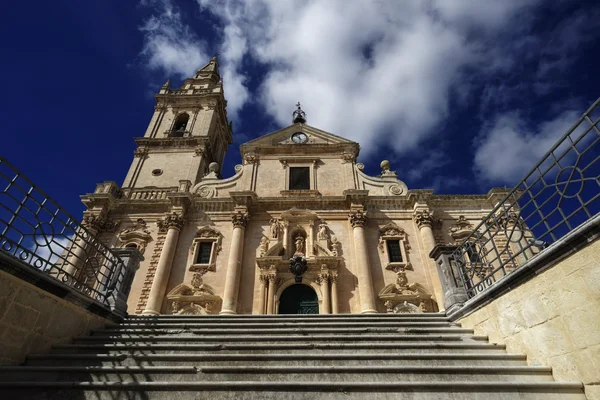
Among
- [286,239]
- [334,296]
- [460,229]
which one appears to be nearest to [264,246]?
[286,239]

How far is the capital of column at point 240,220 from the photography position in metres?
15.5

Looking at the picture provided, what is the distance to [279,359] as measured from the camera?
476 cm

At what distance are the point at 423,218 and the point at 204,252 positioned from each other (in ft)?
36.8

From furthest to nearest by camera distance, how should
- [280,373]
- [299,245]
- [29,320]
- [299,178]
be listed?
1. [299,178]
2. [299,245]
3. [29,320]
4. [280,373]

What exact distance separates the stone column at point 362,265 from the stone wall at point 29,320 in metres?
10.4

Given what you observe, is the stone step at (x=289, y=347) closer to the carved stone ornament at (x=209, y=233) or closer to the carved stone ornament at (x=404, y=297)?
the carved stone ornament at (x=404, y=297)

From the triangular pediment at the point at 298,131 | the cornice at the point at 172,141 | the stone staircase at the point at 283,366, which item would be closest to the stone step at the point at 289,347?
the stone staircase at the point at 283,366

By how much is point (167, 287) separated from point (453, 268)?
12154mm

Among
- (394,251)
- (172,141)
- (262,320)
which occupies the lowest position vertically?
(262,320)

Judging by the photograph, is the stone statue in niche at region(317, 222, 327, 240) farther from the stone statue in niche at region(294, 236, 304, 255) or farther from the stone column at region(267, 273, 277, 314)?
the stone column at region(267, 273, 277, 314)

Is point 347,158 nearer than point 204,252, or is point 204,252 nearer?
point 204,252

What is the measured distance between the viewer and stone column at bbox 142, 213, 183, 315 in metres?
13.2

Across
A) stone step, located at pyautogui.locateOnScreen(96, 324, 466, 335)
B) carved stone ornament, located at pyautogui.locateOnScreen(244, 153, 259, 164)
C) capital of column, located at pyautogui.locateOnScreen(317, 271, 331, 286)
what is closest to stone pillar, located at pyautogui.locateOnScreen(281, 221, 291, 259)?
capital of column, located at pyautogui.locateOnScreen(317, 271, 331, 286)

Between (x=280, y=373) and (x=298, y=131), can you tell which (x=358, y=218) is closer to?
(x=298, y=131)
